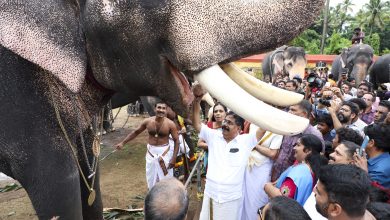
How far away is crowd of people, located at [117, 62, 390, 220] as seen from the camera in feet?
5.41

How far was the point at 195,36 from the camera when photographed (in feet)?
5.32

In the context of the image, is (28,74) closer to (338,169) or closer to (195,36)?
(195,36)

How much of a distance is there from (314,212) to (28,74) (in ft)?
5.18

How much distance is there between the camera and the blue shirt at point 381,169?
2.53m

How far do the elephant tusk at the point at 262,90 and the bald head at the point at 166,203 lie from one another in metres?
0.53

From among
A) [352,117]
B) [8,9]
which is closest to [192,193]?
[352,117]

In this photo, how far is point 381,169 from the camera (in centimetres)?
256

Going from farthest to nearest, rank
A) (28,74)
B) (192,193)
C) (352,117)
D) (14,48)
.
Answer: (192,193)
(352,117)
(28,74)
(14,48)

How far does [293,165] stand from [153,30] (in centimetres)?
146

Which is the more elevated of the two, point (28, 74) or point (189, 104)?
point (28, 74)

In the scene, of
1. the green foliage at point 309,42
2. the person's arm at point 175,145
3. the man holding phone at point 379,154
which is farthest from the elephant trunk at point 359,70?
the green foliage at point 309,42

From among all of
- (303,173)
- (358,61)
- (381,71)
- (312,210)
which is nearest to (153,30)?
(312,210)

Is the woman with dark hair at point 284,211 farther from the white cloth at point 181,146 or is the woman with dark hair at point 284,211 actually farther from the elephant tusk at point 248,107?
the white cloth at point 181,146

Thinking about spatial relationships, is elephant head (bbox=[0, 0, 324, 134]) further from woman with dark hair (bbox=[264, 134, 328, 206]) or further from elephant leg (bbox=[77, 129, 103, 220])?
woman with dark hair (bbox=[264, 134, 328, 206])
